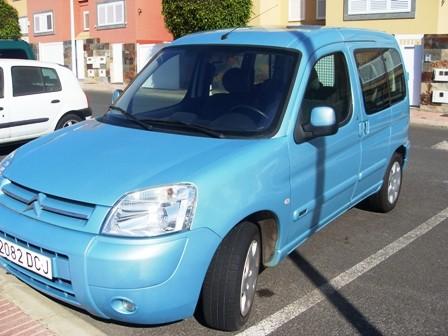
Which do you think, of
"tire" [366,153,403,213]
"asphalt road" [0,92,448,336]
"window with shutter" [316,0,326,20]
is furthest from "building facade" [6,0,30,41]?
"asphalt road" [0,92,448,336]

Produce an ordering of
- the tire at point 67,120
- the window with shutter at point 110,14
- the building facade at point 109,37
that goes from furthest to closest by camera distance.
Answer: the window with shutter at point 110,14 < the building facade at point 109,37 < the tire at point 67,120

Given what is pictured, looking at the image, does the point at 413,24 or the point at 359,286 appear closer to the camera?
the point at 359,286

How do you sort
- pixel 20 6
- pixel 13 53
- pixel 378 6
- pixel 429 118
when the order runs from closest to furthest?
1. pixel 13 53
2. pixel 429 118
3. pixel 378 6
4. pixel 20 6

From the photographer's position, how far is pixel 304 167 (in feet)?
13.1

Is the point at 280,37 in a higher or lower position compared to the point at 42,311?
higher

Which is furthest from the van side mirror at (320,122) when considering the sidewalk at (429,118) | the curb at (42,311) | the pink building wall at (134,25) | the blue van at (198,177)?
the pink building wall at (134,25)

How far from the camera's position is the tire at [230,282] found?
3324 mm

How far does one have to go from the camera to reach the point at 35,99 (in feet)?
29.6

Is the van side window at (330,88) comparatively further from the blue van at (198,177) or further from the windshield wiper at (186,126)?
the windshield wiper at (186,126)

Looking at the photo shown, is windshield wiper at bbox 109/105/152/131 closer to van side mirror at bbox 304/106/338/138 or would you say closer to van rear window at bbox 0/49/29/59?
van side mirror at bbox 304/106/338/138

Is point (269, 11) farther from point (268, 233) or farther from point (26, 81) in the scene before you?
point (268, 233)

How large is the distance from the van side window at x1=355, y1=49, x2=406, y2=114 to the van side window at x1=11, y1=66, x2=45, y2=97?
562cm

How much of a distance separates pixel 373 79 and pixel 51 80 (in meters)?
5.95

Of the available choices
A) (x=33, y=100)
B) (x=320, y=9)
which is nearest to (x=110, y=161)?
(x=33, y=100)
